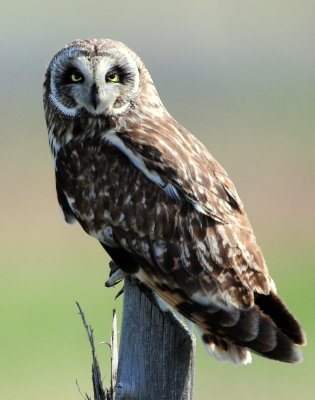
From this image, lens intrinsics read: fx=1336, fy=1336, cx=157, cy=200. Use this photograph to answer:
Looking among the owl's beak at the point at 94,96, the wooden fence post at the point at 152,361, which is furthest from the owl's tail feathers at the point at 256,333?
the owl's beak at the point at 94,96

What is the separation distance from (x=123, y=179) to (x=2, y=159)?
69.7 feet

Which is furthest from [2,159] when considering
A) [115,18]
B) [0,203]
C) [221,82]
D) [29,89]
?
[115,18]

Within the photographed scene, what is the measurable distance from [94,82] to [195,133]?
24.0 m

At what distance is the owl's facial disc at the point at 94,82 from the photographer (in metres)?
7.50

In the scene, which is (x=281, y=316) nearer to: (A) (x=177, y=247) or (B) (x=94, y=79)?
(A) (x=177, y=247)

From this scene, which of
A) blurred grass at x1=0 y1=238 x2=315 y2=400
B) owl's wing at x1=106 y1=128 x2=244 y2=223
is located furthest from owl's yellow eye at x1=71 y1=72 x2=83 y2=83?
blurred grass at x1=0 y1=238 x2=315 y2=400

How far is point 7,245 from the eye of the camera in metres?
22.1

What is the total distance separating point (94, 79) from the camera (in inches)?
294

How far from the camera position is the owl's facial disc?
750 cm

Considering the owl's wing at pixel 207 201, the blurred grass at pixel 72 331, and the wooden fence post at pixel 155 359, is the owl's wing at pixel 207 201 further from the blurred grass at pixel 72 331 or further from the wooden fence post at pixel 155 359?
the blurred grass at pixel 72 331

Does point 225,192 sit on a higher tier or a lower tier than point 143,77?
lower

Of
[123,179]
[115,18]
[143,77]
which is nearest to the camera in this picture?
[123,179]

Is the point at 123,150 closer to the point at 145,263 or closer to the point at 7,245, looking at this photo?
the point at 145,263

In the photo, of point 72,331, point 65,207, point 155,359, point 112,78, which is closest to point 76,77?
point 112,78
